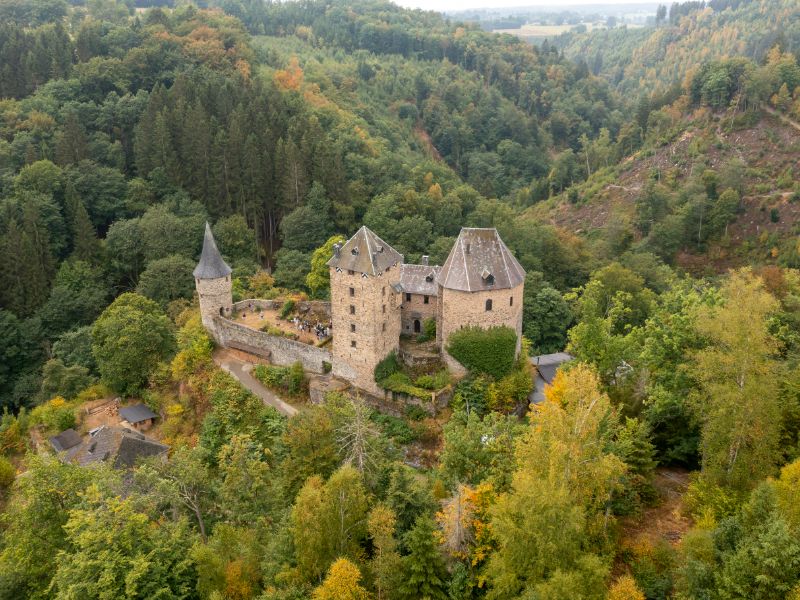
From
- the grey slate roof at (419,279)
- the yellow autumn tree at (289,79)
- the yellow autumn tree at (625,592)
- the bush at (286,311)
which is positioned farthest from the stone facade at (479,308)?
the yellow autumn tree at (289,79)

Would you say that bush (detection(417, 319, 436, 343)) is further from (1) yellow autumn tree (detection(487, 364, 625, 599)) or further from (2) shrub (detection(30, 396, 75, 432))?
(2) shrub (detection(30, 396, 75, 432))

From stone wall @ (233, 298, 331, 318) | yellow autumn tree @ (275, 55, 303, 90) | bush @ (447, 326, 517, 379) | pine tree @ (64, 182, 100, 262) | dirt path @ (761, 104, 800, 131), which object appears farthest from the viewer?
yellow autumn tree @ (275, 55, 303, 90)

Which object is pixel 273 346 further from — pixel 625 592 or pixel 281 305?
pixel 625 592

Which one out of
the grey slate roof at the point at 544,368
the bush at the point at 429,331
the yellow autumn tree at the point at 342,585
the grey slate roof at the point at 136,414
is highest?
the yellow autumn tree at the point at 342,585

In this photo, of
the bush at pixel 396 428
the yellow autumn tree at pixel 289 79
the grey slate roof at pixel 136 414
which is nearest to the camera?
the bush at pixel 396 428

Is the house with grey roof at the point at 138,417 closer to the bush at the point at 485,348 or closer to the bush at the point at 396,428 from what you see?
the bush at the point at 396,428

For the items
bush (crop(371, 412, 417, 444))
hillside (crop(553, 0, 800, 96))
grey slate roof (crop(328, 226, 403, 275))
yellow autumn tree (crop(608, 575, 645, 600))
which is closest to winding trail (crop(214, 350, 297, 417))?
bush (crop(371, 412, 417, 444))
